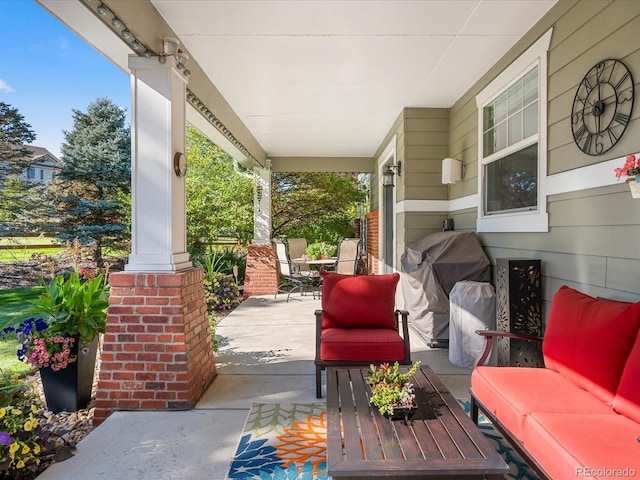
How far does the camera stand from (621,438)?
4.98ft

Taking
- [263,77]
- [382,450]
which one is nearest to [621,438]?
[382,450]

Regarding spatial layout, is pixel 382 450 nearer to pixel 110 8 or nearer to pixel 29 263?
pixel 110 8

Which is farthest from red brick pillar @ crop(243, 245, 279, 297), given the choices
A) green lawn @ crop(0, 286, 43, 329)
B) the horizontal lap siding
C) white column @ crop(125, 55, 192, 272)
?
the horizontal lap siding

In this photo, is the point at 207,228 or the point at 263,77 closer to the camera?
the point at 263,77

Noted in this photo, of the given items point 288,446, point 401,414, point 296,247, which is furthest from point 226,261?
point 401,414

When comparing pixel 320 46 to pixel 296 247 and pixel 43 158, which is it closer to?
pixel 296 247

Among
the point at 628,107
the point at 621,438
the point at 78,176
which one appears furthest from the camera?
the point at 78,176

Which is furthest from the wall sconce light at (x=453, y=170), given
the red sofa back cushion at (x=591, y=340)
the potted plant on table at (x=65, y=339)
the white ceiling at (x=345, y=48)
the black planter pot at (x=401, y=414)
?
the potted plant on table at (x=65, y=339)

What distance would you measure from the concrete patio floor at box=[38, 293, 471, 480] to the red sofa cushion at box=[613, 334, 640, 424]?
133 centimetres

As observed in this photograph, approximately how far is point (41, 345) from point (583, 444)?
3.04 meters

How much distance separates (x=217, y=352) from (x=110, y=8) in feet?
9.95

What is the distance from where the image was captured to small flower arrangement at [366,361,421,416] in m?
1.81

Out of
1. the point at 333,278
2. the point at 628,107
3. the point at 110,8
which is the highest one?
the point at 110,8

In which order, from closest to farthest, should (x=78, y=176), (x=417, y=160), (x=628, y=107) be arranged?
(x=628, y=107), (x=417, y=160), (x=78, y=176)
